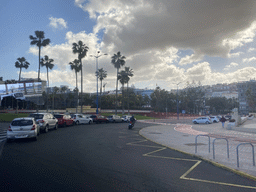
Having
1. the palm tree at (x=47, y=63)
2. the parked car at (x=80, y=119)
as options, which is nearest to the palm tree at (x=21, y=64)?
the palm tree at (x=47, y=63)

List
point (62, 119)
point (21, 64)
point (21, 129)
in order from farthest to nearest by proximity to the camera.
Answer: point (21, 64) < point (62, 119) < point (21, 129)

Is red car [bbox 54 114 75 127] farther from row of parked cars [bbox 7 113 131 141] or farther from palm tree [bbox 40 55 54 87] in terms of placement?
palm tree [bbox 40 55 54 87]

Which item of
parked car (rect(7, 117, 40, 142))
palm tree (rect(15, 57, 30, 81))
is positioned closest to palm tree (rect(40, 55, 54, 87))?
palm tree (rect(15, 57, 30, 81))

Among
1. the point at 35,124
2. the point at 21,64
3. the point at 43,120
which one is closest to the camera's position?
the point at 35,124

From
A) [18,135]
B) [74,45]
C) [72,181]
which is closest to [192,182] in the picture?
[72,181]

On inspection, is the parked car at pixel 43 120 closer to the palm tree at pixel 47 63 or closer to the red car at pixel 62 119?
the red car at pixel 62 119

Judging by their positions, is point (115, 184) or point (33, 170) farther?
point (33, 170)

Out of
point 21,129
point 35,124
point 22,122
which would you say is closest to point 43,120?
point 35,124

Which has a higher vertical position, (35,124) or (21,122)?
(21,122)

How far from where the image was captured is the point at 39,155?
916cm

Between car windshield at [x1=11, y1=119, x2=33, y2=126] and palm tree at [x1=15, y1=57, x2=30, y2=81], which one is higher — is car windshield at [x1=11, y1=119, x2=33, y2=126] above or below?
below

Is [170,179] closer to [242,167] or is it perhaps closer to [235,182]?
→ [235,182]

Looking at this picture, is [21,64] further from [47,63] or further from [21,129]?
[21,129]

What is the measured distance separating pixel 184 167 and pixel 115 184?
10.5ft
